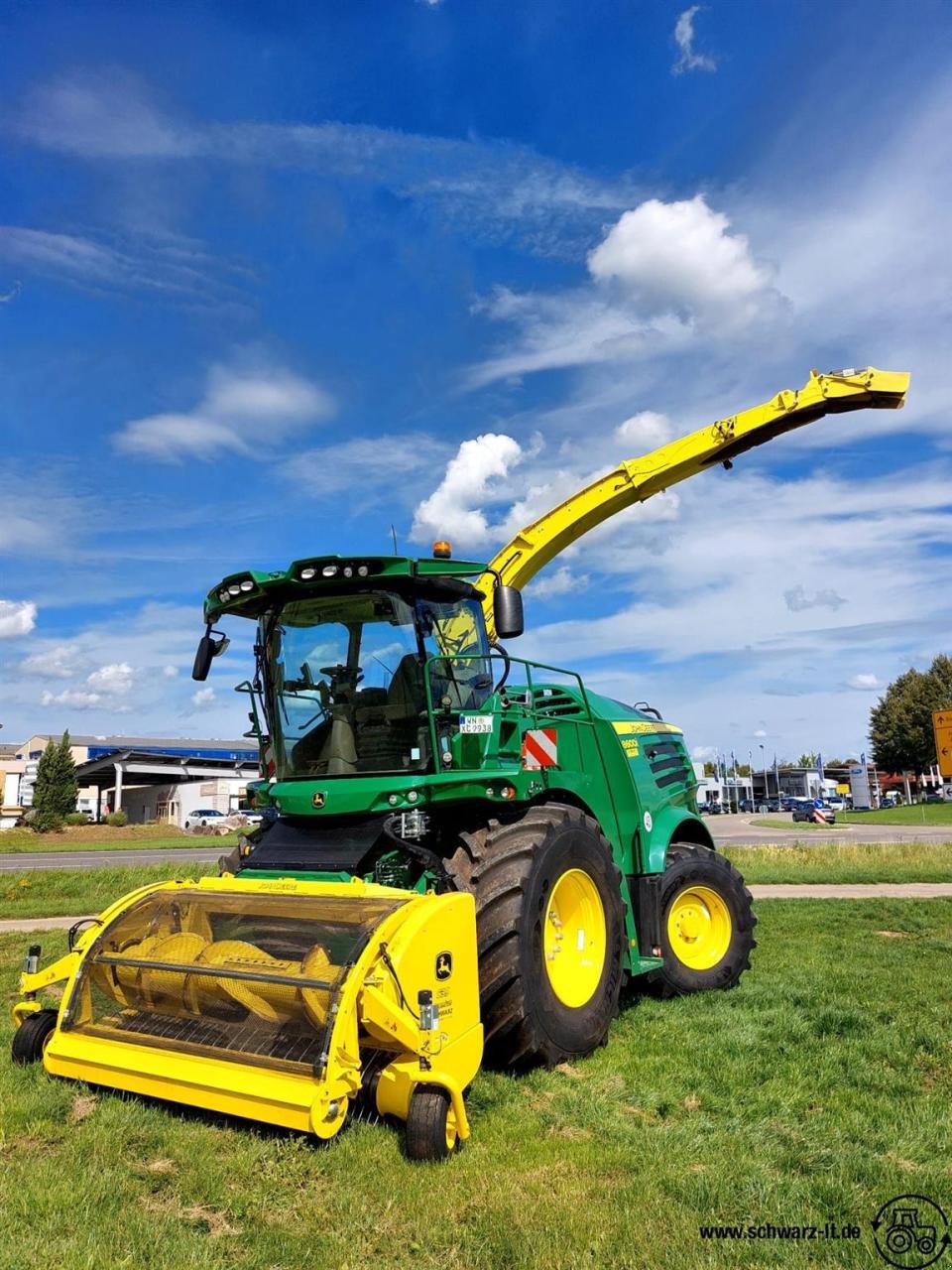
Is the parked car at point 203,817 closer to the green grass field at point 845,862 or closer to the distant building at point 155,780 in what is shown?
the distant building at point 155,780

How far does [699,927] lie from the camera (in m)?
7.92

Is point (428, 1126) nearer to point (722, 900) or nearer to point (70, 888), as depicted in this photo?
point (722, 900)

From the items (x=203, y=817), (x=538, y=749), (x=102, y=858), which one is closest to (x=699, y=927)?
(x=538, y=749)

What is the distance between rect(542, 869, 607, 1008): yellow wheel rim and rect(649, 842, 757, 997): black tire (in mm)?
1542

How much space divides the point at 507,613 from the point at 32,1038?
3.72 m

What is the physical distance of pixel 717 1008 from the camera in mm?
6781

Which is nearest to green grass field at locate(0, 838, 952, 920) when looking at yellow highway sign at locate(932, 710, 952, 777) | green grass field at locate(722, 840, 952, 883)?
green grass field at locate(722, 840, 952, 883)

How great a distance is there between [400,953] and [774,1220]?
1821mm

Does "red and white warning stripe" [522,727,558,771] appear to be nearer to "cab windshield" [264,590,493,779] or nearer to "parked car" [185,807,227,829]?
"cab windshield" [264,590,493,779]

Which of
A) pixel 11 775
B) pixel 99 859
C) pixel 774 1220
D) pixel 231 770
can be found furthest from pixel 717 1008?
pixel 11 775

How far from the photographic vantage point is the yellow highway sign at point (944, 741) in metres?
21.5

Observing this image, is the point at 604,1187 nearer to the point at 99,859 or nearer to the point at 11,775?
the point at 99,859

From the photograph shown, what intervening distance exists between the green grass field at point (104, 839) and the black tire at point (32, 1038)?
24.9 metres

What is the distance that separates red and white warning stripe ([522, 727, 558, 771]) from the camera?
6.66m
